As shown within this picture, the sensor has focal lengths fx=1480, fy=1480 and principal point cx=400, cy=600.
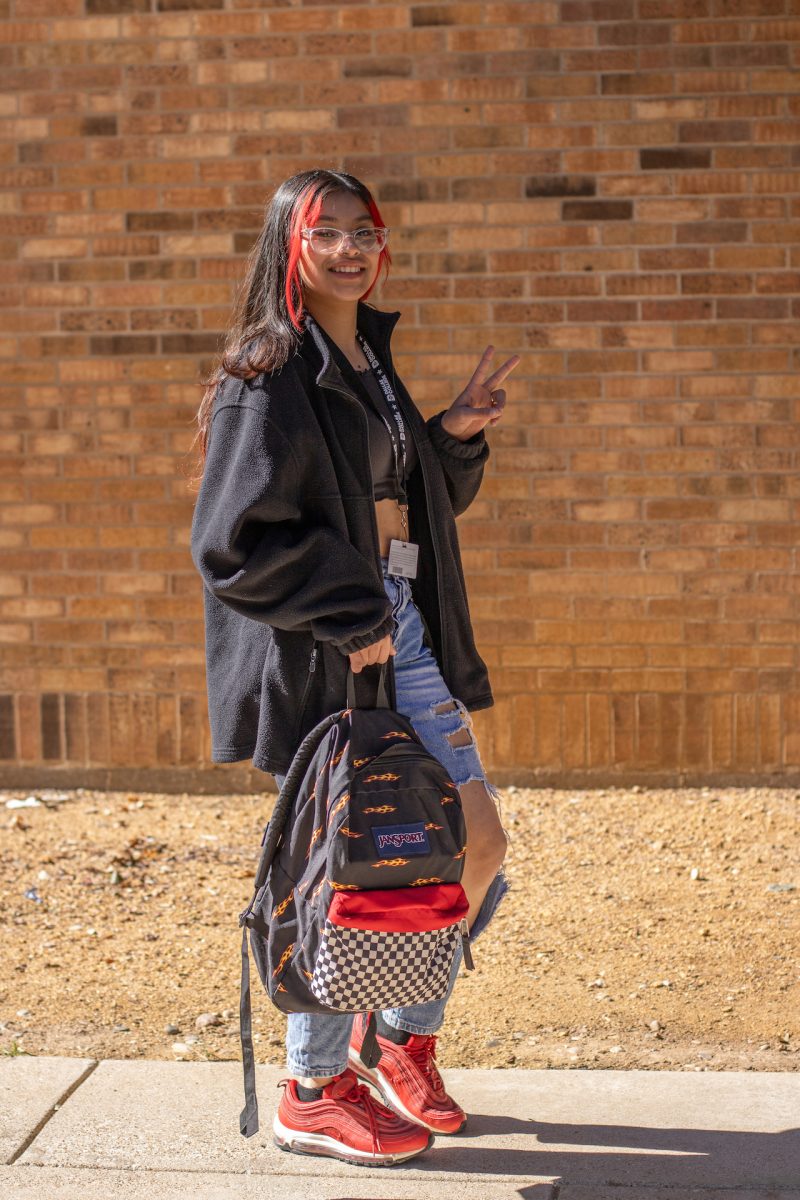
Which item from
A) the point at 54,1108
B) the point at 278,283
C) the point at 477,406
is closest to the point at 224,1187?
the point at 54,1108

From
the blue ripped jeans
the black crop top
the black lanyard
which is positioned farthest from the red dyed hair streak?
the blue ripped jeans

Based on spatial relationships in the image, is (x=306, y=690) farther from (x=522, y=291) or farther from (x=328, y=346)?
(x=522, y=291)

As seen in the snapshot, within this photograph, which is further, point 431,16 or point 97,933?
point 431,16

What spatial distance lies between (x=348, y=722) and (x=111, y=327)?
11.3 ft

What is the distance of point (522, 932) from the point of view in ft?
15.3

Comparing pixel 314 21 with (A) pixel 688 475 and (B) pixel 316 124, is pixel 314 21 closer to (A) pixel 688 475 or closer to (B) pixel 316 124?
(B) pixel 316 124

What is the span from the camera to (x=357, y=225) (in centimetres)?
313

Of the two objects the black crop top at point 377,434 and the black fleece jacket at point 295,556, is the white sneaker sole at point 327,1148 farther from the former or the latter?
the black crop top at point 377,434

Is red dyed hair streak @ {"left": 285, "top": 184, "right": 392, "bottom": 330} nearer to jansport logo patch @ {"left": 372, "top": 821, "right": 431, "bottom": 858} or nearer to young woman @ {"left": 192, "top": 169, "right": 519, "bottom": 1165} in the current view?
young woman @ {"left": 192, "top": 169, "right": 519, "bottom": 1165}

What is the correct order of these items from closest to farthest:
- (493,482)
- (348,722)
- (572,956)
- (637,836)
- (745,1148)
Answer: (348,722), (745,1148), (572,956), (637,836), (493,482)

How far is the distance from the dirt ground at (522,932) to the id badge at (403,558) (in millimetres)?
1364

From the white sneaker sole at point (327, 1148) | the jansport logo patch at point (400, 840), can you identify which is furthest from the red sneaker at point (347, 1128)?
the jansport logo patch at point (400, 840)

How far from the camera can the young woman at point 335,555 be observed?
2934 millimetres

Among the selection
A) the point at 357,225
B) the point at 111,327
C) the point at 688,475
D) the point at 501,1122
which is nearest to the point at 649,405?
the point at 688,475
